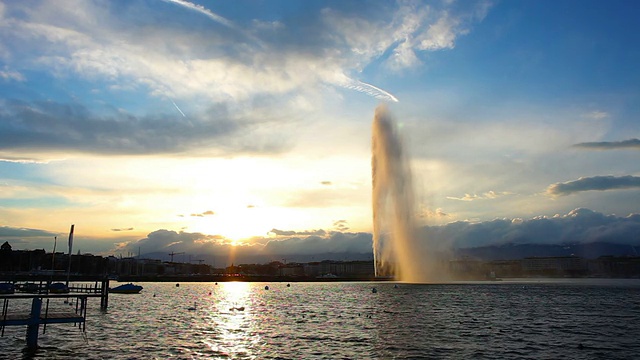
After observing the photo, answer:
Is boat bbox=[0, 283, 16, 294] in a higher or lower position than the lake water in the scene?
higher

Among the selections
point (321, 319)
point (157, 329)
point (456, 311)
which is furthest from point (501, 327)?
point (157, 329)

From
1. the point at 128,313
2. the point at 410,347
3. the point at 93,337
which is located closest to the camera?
the point at 410,347

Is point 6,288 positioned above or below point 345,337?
above

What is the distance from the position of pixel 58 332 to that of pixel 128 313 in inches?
931

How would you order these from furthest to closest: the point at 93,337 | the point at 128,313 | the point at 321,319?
the point at 128,313, the point at 321,319, the point at 93,337

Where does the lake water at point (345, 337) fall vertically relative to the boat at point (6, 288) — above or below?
below

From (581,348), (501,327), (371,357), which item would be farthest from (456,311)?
(371,357)

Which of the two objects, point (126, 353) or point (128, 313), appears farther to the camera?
point (128, 313)

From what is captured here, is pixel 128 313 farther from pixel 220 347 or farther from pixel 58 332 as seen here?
pixel 220 347

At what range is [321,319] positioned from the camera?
2393 inches

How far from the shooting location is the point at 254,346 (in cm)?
4009

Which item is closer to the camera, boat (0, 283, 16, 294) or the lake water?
the lake water

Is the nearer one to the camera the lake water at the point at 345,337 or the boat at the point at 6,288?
the lake water at the point at 345,337

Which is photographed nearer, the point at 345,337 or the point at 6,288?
the point at 345,337
